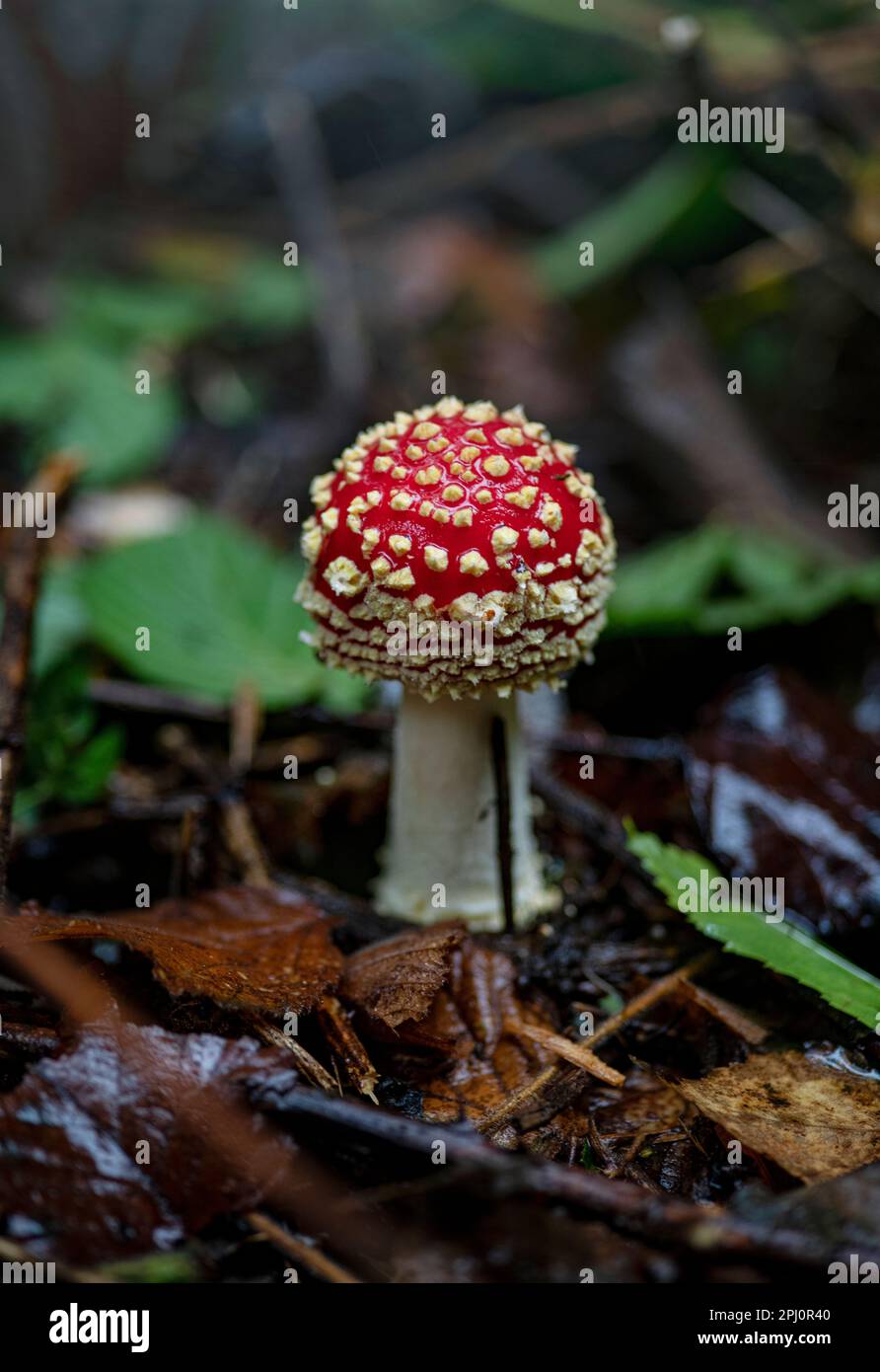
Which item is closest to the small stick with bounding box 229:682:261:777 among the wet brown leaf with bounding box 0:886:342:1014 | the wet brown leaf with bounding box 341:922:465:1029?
the wet brown leaf with bounding box 0:886:342:1014

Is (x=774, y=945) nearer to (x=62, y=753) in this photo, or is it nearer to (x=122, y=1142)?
(x=122, y=1142)

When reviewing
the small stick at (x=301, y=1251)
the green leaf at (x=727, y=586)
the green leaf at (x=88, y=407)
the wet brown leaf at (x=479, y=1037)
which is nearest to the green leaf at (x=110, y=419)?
the green leaf at (x=88, y=407)

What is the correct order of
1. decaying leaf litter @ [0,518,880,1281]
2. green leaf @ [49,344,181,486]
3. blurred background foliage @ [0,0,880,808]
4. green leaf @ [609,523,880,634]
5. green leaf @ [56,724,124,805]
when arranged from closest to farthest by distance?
1. decaying leaf litter @ [0,518,880,1281]
2. green leaf @ [56,724,124,805]
3. green leaf @ [609,523,880,634]
4. blurred background foliage @ [0,0,880,808]
5. green leaf @ [49,344,181,486]

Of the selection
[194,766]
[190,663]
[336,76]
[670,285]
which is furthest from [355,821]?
[336,76]

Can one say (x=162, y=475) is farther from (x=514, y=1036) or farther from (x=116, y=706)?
(x=514, y=1036)

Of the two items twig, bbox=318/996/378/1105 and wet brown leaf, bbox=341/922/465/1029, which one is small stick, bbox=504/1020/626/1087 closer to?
wet brown leaf, bbox=341/922/465/1029

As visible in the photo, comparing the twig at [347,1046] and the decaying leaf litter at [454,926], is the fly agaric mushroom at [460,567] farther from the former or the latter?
the twig at [347,1046]
